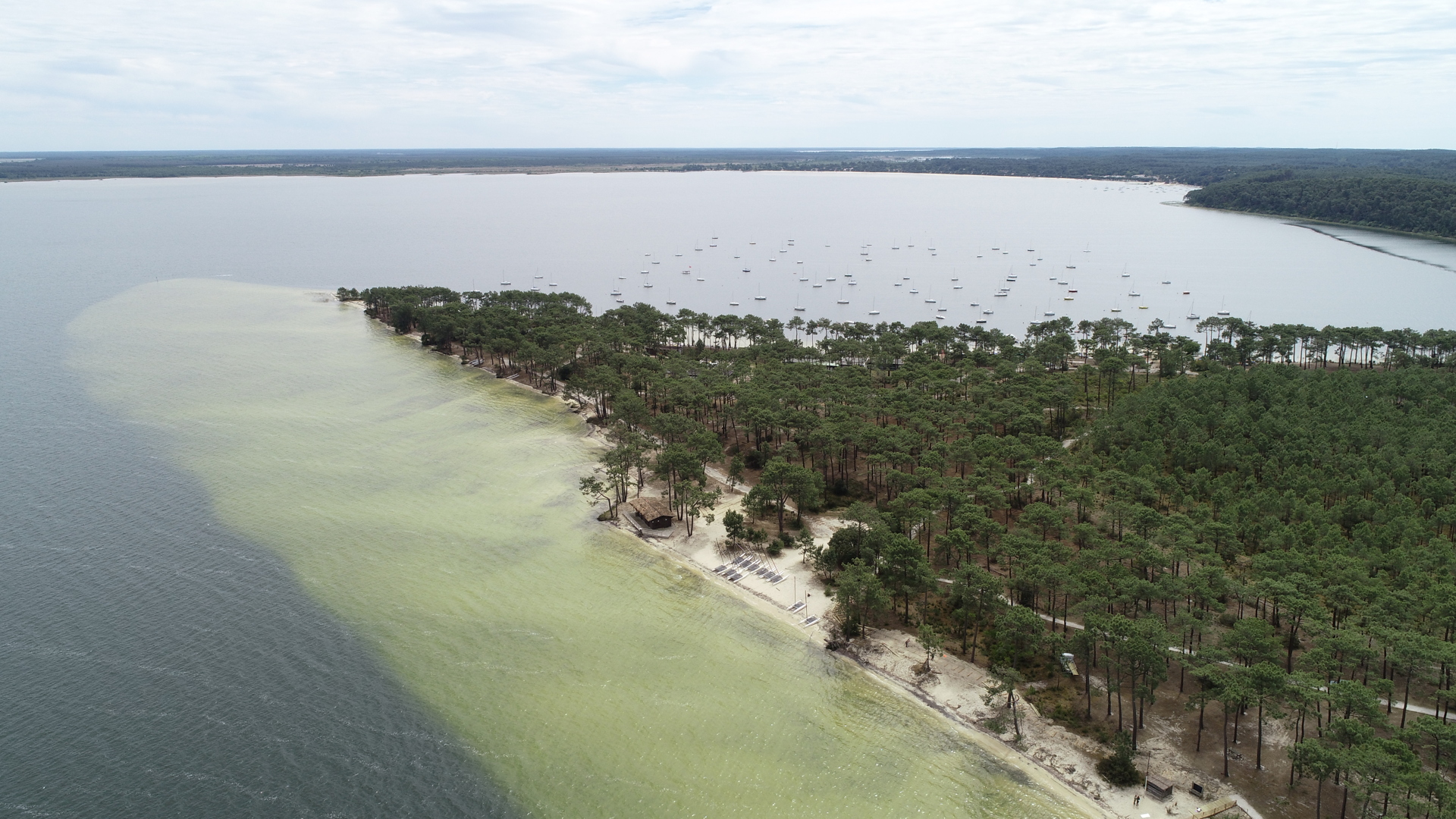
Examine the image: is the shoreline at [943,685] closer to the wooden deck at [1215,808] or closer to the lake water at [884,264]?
the wooden deck at [1215,808]

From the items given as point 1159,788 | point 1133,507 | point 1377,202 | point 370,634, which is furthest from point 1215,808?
point 1377,202

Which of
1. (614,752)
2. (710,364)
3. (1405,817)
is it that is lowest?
(614,752)

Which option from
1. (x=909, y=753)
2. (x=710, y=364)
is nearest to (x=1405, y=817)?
(x=909, y=753)

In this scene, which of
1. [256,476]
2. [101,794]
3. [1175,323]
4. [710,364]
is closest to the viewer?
[101,794]

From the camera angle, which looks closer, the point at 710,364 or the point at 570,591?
the point at 570,591

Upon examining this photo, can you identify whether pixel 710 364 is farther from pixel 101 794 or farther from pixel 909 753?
pixel 101 794
